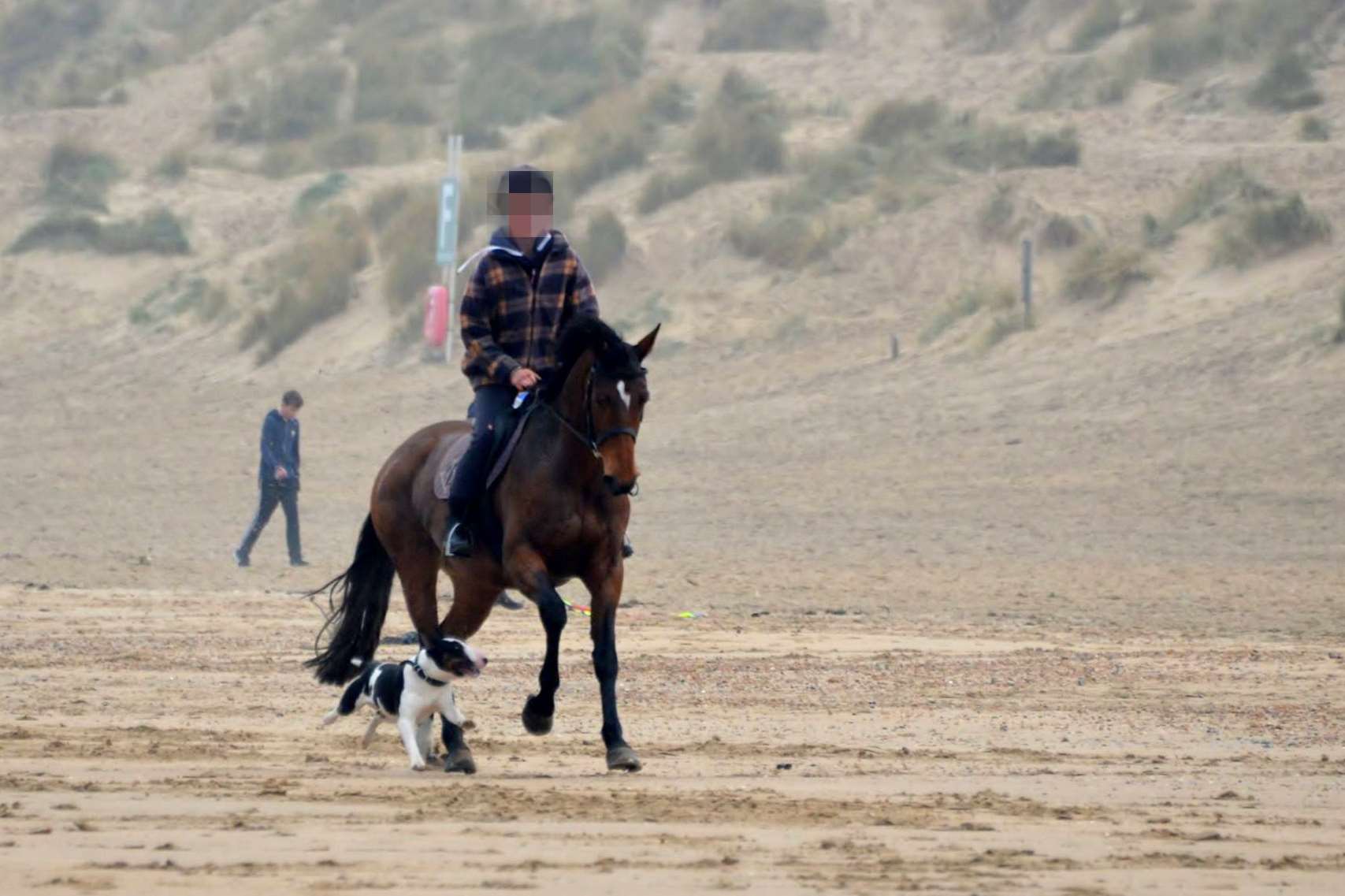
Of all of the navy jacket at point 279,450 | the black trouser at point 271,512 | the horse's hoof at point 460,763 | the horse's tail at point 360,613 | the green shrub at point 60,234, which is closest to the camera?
the horse's hoof at point 460,763

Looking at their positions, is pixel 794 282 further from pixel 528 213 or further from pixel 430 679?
pixel 430 679

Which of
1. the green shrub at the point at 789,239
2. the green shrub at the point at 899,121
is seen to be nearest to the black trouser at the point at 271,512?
the green shrub at the point at 789,239

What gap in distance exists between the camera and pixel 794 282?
102 ft

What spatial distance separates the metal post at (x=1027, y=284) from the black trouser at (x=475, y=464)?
1816 centimetres

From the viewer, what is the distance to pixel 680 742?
10.1 metres

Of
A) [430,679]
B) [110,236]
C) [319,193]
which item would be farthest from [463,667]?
[110,236]

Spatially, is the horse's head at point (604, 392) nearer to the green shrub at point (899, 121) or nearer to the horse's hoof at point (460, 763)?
the horse's hoof at point (460, 763)

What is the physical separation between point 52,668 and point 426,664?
4608mm

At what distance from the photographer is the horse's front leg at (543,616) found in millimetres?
9148

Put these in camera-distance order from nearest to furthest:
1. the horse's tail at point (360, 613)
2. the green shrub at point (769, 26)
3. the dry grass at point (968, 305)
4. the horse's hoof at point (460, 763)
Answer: the horse's hoof at point (460, 763), the horse's tail at point (360, 613), the dry grass at point (968, 305), the green shrub at point (769, 26)

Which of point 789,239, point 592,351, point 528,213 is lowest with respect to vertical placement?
point 592,351

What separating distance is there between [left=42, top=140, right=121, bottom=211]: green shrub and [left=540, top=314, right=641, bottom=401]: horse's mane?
35289 mm

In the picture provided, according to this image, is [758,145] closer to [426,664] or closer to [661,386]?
[661,386]

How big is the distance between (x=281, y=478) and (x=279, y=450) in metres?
0.45
